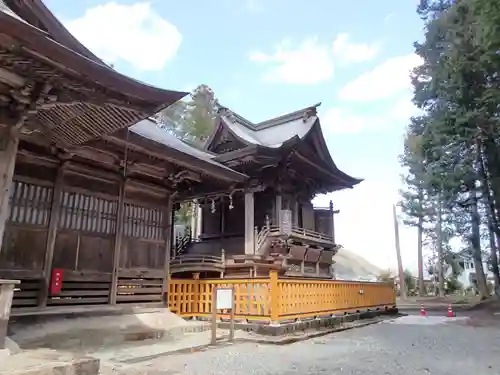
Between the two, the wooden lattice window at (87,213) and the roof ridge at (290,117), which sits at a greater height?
the roof ridge at (290,117)

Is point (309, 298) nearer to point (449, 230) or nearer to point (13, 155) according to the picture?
point (13, 155)

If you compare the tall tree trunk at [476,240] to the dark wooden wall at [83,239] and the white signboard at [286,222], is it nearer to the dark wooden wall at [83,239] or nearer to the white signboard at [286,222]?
the white signboard at [286,222]

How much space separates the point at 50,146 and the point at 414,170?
28756mm

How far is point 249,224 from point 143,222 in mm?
7094

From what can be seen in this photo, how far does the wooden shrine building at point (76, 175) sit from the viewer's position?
5.39m

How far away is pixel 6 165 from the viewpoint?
18.4 feet

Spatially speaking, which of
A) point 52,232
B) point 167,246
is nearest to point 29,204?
point 52,232

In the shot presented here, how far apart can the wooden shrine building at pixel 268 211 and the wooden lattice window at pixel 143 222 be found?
15.3 feet

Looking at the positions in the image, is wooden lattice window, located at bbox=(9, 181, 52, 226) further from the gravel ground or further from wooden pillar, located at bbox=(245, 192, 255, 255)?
wooden pillar, located at bbox=(245, 192, 255, 255)

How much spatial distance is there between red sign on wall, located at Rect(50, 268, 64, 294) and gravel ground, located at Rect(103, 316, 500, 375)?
300 centimetres

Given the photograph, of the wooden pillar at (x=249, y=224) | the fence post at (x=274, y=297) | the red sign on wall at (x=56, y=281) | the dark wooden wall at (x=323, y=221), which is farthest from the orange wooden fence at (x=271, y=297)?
the dark wooden wall at (x=323, y=221)

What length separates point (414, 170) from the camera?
30.8 metres

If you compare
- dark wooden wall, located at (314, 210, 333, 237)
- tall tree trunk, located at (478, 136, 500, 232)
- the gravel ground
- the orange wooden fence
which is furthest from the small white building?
Answer: the gravel ground

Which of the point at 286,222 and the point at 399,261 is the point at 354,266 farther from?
the point at 286,222
